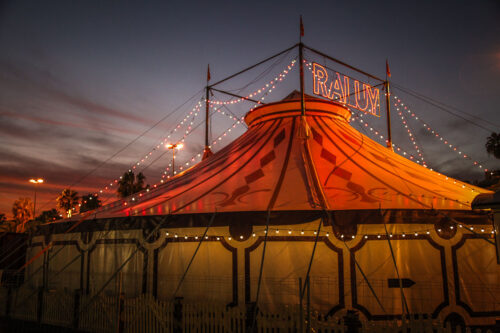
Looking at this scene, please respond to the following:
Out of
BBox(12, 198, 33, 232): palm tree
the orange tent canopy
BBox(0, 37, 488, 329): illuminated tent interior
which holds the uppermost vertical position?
BBox(12, 198, 33, 232): palm tree

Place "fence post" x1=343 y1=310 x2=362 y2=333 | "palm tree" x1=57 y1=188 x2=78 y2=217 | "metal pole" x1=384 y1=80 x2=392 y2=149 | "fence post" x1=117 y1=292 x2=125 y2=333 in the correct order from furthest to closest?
"palm tree" x1=57 y1=188 x2=78 y2=217 < "metal pole" x1=384 y1=80 x2=392 y2=149 < "fence post" x1=117 y1=292 x2=125 y2=333 < "fence post" x1=343 y1=310 x2=362 y2=333

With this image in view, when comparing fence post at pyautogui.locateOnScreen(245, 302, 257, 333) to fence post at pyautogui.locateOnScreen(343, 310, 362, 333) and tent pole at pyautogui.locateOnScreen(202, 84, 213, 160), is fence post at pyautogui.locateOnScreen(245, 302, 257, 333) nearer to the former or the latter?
fence post at pyautogui.locateOnScreen(343, 310, 362, 333)

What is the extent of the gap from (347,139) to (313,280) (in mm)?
2749

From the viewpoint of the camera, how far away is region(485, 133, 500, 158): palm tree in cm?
1823

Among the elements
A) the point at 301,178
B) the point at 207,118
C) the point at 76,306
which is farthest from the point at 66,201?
the point at 301,178

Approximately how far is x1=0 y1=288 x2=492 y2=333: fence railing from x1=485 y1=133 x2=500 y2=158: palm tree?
54.3 feet

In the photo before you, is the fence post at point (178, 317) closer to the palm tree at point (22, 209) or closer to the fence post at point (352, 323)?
the fence post at point (352, 323)

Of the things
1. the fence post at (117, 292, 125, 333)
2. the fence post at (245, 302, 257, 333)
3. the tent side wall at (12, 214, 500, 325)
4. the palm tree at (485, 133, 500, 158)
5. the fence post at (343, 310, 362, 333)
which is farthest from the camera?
the palm tree at (485, 133, 500, 158)

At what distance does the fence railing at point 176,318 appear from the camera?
3648 millimetres

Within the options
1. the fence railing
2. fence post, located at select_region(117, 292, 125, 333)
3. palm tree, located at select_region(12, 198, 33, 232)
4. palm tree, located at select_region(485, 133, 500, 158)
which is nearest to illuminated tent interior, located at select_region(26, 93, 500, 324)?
the fence railing

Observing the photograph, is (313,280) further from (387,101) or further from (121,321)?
(387,101)

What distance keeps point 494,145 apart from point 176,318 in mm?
19498

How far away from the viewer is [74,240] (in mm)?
6152

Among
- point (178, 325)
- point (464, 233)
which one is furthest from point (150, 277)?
point (464, 233)
